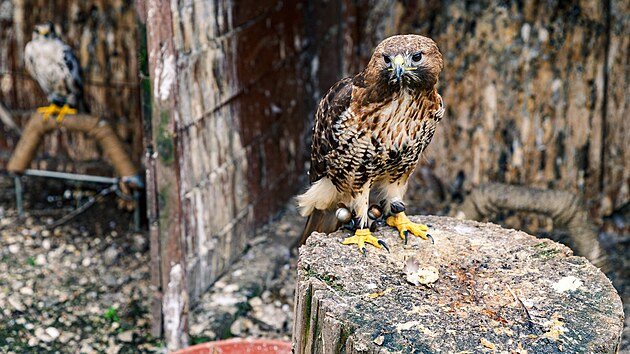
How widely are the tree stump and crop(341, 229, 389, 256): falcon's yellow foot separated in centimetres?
3

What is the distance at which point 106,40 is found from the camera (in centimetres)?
568

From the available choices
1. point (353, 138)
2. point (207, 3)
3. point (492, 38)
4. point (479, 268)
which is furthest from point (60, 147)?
point (479, 268)

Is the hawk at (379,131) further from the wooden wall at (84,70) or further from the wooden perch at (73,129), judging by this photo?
the wooden wall at (84,70)

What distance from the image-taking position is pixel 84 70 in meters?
5.79

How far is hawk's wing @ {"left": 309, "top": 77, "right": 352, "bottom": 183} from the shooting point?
3.25 metres

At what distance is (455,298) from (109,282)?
249 cm

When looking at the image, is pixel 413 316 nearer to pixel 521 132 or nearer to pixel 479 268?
pixel 479 268

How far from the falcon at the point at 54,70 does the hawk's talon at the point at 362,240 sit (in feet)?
9.07

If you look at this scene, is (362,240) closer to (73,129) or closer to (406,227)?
(406,227)

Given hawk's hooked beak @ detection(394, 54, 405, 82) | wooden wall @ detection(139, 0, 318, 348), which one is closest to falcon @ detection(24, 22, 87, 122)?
wooden wall @ detection(139, 0, 318, 348)

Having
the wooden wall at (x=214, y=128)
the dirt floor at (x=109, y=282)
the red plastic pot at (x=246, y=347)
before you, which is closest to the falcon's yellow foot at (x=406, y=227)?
the red plastic pot at (x=246, y=347)

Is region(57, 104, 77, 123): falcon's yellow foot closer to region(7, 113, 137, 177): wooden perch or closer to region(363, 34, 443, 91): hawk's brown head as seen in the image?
region(7, 113, 137, 177): wooden perch

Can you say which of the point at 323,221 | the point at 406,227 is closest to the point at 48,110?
the point at 323,221

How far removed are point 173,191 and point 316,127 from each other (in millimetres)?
906
